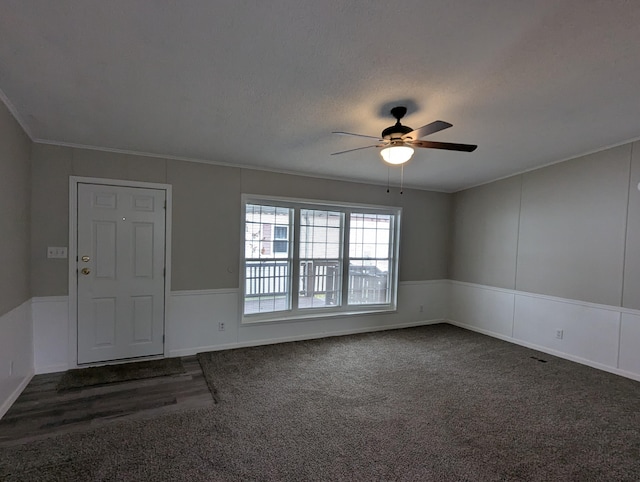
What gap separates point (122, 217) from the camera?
3.63 meters

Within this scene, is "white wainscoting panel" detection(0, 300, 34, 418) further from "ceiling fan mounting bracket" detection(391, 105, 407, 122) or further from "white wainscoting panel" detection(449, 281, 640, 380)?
"white wainscoting panel" detection(449, 281, 640, 380)

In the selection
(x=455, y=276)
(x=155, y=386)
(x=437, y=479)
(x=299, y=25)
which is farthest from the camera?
(x=455, y=276)

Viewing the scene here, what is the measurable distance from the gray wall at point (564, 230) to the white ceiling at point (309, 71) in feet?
1.96

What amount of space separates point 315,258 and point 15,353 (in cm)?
336

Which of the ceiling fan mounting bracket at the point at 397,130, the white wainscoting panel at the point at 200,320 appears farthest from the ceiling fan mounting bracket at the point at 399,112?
the white wainscoting panel at the point at 200,320

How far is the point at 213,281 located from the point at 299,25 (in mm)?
3116

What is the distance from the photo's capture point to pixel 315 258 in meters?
4.84

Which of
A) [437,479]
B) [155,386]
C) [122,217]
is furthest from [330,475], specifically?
[122,217]

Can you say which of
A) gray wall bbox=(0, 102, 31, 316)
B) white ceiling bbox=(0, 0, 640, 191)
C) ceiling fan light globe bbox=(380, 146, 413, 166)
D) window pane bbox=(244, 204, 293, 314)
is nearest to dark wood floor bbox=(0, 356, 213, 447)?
gray wall bbox=(0, 102, 31, 316)

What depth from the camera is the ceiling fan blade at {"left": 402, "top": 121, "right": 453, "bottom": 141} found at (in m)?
2.21

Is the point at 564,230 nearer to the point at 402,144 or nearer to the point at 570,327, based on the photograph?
the point at 570,327

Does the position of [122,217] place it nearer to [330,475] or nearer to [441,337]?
[330,475]

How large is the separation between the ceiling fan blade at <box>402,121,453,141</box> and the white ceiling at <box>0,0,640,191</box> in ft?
1.14

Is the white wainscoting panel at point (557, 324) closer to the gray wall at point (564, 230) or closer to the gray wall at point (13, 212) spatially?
the gray wall at point (564, 230)
